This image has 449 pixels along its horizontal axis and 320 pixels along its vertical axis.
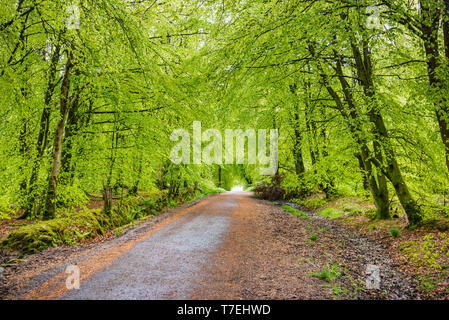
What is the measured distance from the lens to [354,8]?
17.6 ft

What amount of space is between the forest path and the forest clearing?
0.13 ft

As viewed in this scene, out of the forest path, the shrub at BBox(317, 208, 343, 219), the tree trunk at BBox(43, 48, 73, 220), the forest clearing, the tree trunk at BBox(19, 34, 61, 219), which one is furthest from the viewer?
the shrub at BBox(317, 208, 343, 219)

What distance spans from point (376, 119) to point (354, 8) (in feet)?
10.2

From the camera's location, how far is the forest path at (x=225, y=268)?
372cm

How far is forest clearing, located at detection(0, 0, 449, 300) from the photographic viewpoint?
4.43 m

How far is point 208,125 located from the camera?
10391 millimetres

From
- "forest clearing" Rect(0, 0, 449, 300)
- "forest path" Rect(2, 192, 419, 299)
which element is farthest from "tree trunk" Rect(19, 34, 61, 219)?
"forest path" Rect(2, 192, 419, 299)

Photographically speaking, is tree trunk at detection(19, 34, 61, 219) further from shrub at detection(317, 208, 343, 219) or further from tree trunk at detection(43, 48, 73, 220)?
shrub at detection(317, 208, 343, 219)

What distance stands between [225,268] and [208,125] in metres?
6.74

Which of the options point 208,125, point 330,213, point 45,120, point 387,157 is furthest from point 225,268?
point 330,213

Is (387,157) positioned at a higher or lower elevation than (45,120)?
lower

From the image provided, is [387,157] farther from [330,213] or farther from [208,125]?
[208,125]
